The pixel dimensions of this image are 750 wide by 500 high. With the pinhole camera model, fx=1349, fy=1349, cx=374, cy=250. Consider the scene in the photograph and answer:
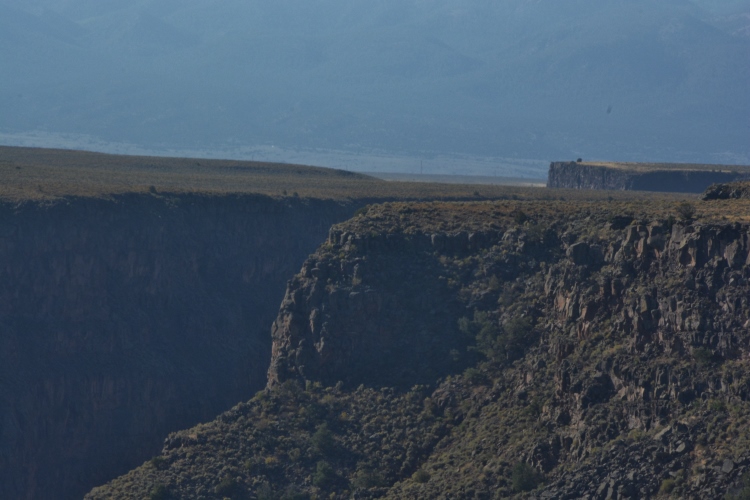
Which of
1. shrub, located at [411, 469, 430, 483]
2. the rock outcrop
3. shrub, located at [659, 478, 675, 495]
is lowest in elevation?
shrub, located at [411, 469, 430, 483]

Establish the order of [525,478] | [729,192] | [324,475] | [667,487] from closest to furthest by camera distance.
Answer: [667,487], [525,478], [324,475], [729,192]

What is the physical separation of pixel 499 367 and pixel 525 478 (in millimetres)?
7470

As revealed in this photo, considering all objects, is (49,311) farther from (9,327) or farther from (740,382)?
(740,382)

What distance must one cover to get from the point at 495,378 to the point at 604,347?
4826 mm

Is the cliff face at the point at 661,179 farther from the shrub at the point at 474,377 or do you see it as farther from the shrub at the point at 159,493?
the shrub at the point at 159,493

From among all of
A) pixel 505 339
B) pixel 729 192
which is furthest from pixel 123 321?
pixel 729 192

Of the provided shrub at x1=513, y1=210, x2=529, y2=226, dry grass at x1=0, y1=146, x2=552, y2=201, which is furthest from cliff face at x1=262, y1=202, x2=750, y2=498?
dry grass at x1=0, y1=146, x2=552, y2=201

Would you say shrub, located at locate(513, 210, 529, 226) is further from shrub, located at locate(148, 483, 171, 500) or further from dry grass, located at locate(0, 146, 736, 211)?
shrub, located at locate(148, 483, 171, 500)

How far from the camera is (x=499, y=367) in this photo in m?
43.0

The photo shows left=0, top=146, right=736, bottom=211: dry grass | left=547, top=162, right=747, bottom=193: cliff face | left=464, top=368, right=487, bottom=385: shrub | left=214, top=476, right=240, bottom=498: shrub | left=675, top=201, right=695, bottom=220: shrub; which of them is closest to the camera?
left=214, top=476, right=240, bottom=498: shrub

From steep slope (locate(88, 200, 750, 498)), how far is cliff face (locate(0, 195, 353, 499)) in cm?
1552

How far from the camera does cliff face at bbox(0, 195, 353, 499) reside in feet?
194

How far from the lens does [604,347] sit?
3891 cm

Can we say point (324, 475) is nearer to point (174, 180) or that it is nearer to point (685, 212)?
point (685, 212)
